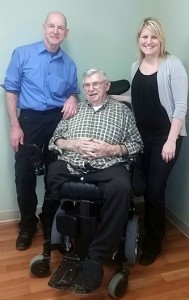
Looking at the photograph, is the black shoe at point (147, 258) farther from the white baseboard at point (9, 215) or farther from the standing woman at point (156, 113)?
the white baseboard at point (9, 215)

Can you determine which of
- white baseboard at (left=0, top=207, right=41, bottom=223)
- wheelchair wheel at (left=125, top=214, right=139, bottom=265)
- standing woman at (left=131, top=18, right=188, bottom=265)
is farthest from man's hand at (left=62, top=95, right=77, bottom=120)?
white baseboard at (left=0, top=207, right=41, bottom=223)

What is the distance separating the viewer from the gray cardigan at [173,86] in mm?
1886

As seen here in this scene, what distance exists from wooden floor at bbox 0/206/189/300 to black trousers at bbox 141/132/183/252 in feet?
0.50

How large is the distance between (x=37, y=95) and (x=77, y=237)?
100cm

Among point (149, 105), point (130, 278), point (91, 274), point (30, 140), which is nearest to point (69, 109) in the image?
point (30, 140)

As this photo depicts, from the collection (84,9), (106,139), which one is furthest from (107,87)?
(84,9)

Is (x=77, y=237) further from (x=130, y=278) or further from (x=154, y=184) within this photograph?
(x=154, y=184)

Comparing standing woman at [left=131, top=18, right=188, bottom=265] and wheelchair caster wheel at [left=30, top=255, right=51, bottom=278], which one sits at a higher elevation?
standing woman at [left=131, top=18, right=188, bottom=265]

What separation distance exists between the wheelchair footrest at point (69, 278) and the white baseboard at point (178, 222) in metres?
1.00

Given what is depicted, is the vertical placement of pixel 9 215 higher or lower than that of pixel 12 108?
lower

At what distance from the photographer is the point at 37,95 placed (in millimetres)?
2219

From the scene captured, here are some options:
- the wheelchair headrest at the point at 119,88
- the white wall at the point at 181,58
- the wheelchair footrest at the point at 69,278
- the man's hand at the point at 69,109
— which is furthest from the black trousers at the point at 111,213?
the white wall at the point at 181,58

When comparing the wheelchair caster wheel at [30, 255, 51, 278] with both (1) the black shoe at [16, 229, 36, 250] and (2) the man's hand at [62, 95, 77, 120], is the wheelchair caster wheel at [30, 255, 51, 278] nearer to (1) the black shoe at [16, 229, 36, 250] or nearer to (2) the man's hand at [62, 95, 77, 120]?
(1) the black shoe at [16, 229, 36, 250]

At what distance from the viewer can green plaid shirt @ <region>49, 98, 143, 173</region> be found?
1998mm
